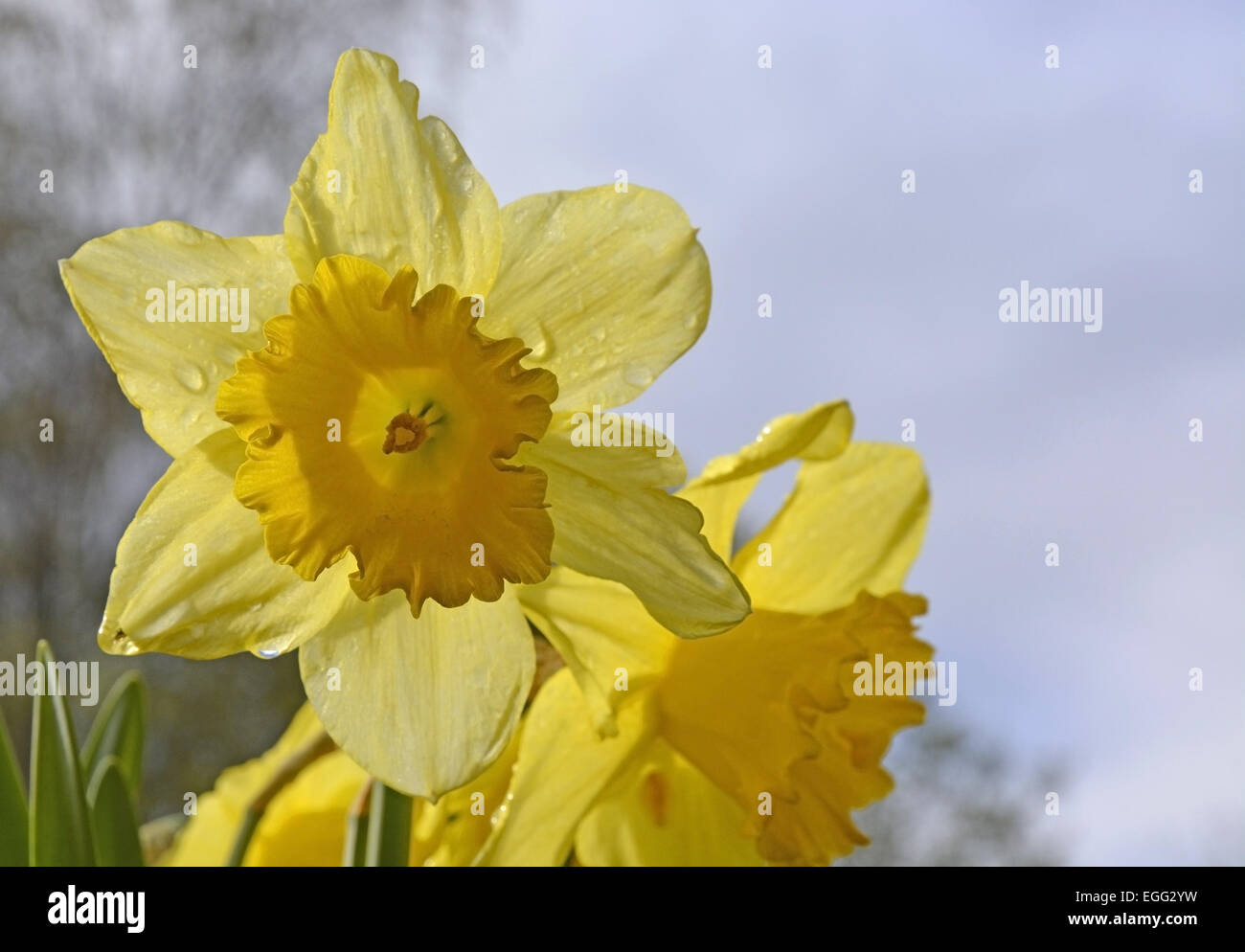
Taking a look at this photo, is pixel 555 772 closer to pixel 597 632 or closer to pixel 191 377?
pixel 597 632

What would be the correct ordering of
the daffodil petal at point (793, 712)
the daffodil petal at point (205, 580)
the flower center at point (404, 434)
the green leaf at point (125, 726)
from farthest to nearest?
the green leaf at point (125, 726), the daffodil petal at point (793, 712), the flower center at point (404, 434), the daffodil petal at point (205, 580)

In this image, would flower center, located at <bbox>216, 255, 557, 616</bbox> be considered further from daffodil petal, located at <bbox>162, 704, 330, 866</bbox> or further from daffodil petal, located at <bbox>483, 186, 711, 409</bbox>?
daffodil petal, located at <bbox>162, 704, 330, 866</bbox>

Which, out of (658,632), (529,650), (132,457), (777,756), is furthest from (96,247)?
(132,457)

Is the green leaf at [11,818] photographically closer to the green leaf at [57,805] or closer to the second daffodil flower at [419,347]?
the green leaf at [57,805]

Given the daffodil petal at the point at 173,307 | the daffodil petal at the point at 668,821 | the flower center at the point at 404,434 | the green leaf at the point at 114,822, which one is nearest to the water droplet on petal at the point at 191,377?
the daffodil petal at the point at 173,307
